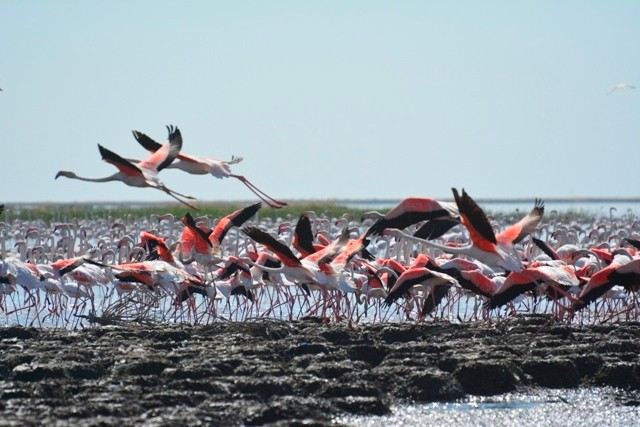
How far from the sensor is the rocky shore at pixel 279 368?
930 centimetres

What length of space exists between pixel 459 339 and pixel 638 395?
9.33 ft

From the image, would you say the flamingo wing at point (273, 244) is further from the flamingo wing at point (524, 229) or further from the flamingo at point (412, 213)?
the flamingo wing at point (524, 229)

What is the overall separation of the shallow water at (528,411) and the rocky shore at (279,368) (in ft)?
0.49

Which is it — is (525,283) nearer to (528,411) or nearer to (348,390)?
(528,411)

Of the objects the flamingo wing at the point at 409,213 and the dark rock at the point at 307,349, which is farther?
the flamingo wing at the point at 409,213

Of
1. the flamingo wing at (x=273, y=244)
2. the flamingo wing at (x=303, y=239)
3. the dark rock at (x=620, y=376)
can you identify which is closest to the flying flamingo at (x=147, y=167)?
the flamingo wing at (x=273, y=244)

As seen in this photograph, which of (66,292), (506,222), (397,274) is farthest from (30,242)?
→ (397,274)

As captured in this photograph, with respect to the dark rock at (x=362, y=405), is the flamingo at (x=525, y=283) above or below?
above

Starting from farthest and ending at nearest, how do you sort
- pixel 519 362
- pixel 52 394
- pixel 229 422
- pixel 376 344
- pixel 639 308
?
pixel 639 308
pixel 376 344
pixel 519 362
pixel 52 394
pixel 229 422

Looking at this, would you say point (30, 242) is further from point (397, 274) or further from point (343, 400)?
point (343, 400)

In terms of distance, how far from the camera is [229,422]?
354 inches

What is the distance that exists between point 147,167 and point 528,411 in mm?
5353

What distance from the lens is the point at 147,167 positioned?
44.7 feet

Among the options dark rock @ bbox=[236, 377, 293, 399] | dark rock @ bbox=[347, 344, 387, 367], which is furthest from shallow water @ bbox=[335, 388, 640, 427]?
dark rock @ bbox=[347, 344, 387, 367]
